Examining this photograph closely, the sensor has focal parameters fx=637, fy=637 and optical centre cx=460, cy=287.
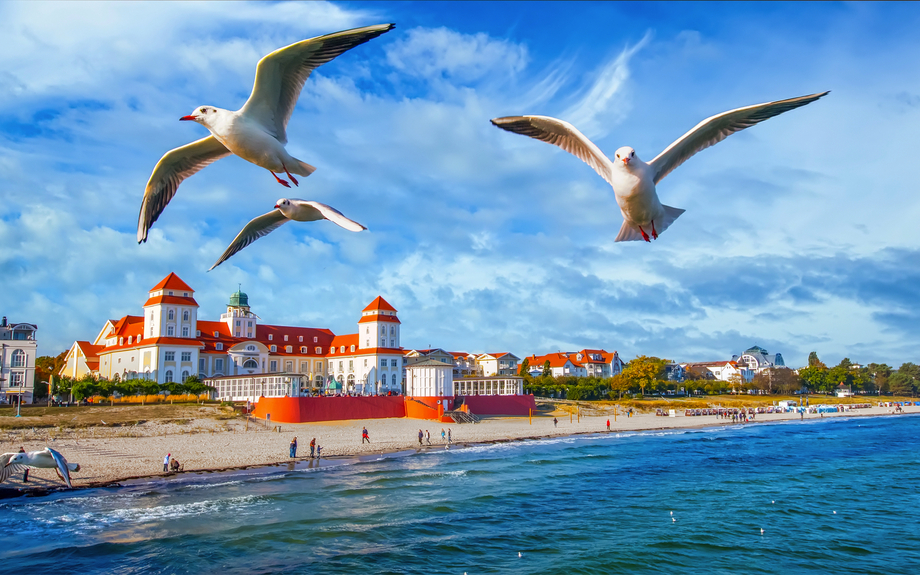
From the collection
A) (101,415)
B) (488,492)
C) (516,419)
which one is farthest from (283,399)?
(488,492)

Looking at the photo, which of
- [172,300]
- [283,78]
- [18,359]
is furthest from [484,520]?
[172,300]

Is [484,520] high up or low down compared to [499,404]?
down

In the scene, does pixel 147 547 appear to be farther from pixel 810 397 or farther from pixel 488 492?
pixel 810 397

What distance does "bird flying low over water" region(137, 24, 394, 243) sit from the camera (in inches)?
246

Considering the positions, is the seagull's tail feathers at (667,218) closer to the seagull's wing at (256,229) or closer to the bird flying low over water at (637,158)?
the bird flying low over water at (637,158)

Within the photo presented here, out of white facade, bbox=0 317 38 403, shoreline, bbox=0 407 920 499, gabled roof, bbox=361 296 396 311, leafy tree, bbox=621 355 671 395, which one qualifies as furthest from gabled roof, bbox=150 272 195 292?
leafy tree, bbox=621 355 671 395

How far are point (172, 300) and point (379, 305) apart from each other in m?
26.2

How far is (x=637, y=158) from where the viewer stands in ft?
21.2

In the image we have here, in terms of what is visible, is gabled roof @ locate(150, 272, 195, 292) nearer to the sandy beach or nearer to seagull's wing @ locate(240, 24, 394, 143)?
the sandy beach

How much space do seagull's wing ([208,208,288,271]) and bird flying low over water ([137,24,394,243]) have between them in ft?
2.86

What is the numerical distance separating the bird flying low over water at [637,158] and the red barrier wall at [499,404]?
214 ft

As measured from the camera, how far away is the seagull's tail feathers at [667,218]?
673cm

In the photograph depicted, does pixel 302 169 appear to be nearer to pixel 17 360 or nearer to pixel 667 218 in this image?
pixel 667 218

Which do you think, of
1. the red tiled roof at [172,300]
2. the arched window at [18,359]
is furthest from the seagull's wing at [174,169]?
the red tiled roof at [172,300]
